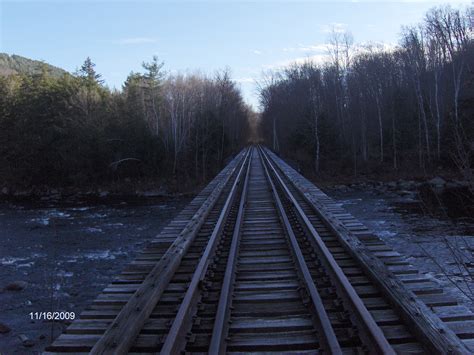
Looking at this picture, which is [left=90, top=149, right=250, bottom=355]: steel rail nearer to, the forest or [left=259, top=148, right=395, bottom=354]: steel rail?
[left=259, top=148, right=395, bottom=354]: steel rail

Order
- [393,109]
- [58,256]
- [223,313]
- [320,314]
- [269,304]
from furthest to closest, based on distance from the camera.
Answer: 1. [393,109]
2. [58,256]
3. [269,304]
4. [223,313]
5. [320,314]

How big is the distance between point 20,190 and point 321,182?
86.5 feet

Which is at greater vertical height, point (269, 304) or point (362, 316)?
point (362, 316)

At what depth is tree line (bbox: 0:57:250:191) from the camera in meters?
40.1

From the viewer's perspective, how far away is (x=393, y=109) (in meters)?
37.8

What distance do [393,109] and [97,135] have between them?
26.3m

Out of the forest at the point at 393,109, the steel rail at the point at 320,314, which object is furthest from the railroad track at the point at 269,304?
the forest at the point at 393,109

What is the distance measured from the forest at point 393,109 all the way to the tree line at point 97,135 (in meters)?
10.3

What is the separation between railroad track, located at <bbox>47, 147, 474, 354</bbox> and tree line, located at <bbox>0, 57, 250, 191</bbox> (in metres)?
29.8

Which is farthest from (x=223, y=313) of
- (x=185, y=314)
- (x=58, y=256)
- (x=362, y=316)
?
(x=58, y=256)

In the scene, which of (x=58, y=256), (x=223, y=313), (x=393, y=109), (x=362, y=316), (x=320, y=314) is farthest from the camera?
(x=393, y=109)

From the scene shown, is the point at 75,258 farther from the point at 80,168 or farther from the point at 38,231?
the point at 80,168

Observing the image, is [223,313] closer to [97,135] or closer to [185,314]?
[185,314]

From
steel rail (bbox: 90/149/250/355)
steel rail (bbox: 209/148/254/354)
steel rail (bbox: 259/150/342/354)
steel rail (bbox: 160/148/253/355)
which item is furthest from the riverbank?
steel rail (bbox: 259/150/342/354)
